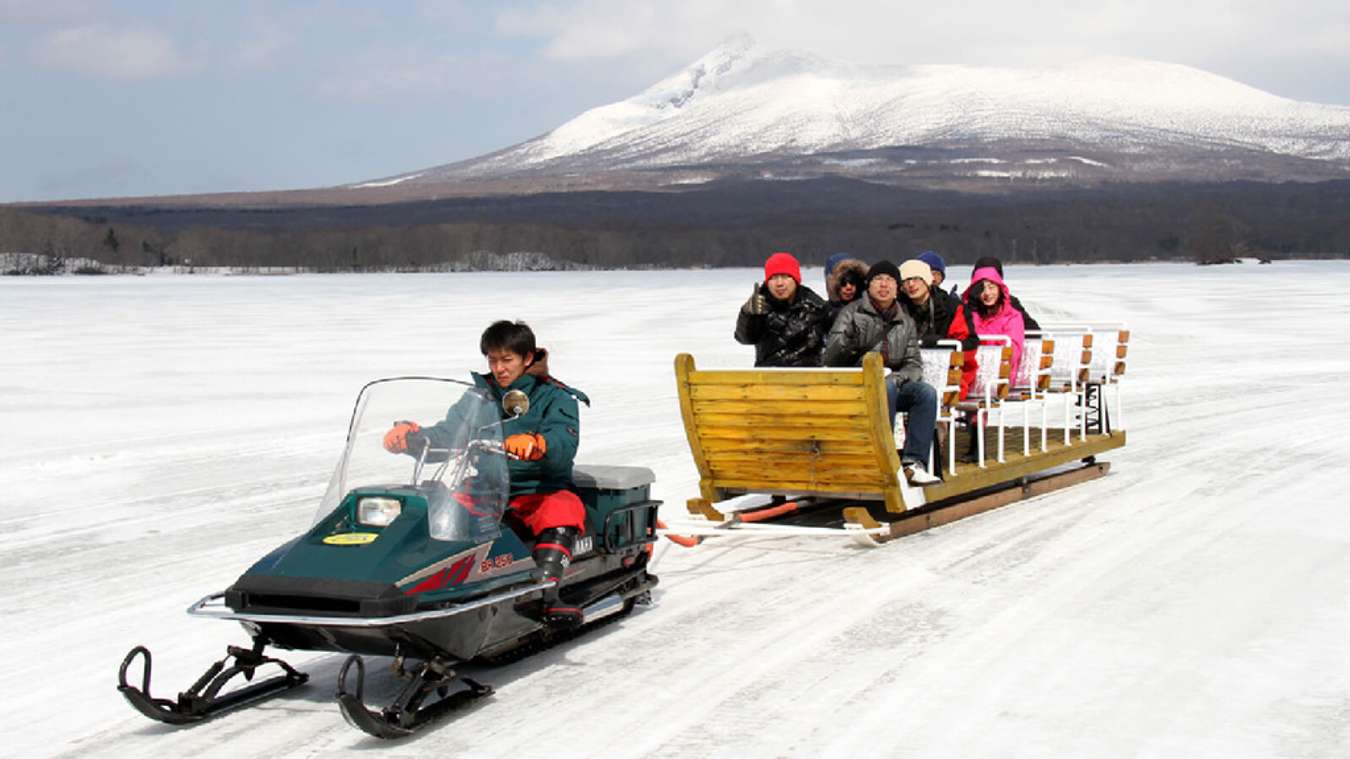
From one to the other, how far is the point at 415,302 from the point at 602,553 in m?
34.7

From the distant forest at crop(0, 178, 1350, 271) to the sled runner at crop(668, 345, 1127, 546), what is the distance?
78.0 meters

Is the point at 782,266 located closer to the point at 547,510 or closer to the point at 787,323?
the point at 787,323

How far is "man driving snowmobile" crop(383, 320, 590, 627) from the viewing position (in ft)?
22.3

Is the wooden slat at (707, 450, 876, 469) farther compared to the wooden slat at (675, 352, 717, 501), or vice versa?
the wooden slat at (675, 352, 717, 501)

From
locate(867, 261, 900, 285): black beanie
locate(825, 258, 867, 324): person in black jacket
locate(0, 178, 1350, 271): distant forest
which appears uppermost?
locate(867, 261, 900, 285): black beanie

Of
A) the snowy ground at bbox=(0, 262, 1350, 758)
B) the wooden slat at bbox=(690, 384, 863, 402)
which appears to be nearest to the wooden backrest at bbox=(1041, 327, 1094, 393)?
the snowy ground at bbox=(0, 262, 1350, 758)

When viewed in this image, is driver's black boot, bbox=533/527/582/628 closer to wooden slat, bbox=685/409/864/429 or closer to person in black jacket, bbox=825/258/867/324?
wooden slat, bbox=685/409/864/429

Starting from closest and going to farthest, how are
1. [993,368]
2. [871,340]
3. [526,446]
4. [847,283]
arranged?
[526,446] → [871,340] → [847,283] → [993,368]

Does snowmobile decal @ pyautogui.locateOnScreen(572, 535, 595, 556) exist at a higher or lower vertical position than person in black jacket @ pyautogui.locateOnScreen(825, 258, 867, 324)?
lower

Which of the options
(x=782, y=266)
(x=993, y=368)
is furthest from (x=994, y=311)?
(x=782, y=266)

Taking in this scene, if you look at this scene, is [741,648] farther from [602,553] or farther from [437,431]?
[437,431]

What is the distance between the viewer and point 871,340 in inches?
394

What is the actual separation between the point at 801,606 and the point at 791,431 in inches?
75.4

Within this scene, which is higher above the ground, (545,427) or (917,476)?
(545,427)
